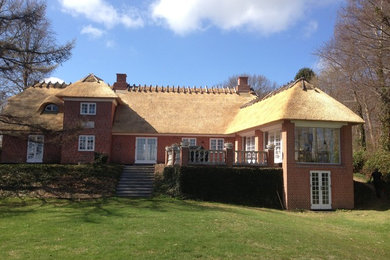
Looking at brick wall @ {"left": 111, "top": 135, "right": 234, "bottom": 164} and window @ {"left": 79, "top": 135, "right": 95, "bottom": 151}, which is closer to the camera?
window @ {"left": 79, "top": 135, "right": 95, "bottom": 151}

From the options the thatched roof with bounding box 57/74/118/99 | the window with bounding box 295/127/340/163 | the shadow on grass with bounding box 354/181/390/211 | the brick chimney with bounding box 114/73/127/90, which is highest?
the brick chimney with bounding box 114/73/127/90

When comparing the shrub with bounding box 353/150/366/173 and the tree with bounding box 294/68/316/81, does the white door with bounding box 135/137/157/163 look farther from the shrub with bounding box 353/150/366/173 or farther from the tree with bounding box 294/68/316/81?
the tree with bounding box 294/68/316/81

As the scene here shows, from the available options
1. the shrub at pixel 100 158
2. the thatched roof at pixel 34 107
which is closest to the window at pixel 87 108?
the thatched roof at pixel 34 107

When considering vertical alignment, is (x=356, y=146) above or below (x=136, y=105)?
below

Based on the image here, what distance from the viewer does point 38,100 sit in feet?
85.8

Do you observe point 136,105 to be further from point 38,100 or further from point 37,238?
point 37,238

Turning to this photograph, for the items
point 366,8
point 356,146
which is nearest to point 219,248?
point 366,8

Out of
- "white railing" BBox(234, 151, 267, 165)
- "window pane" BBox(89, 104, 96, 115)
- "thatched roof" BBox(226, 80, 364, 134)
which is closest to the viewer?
"thatched roof" BBox(226, 80, 364, 134)

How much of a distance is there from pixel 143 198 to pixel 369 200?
13.0 m

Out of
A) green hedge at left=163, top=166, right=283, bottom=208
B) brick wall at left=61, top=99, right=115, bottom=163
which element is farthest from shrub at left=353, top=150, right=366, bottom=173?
brick wall at left=61, top=99, right=115, bottom=163

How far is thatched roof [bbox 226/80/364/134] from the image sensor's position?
18.0 meters

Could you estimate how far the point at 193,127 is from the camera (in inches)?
1002

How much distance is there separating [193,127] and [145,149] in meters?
4.01

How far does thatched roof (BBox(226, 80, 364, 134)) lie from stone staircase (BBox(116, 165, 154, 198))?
691 cm
